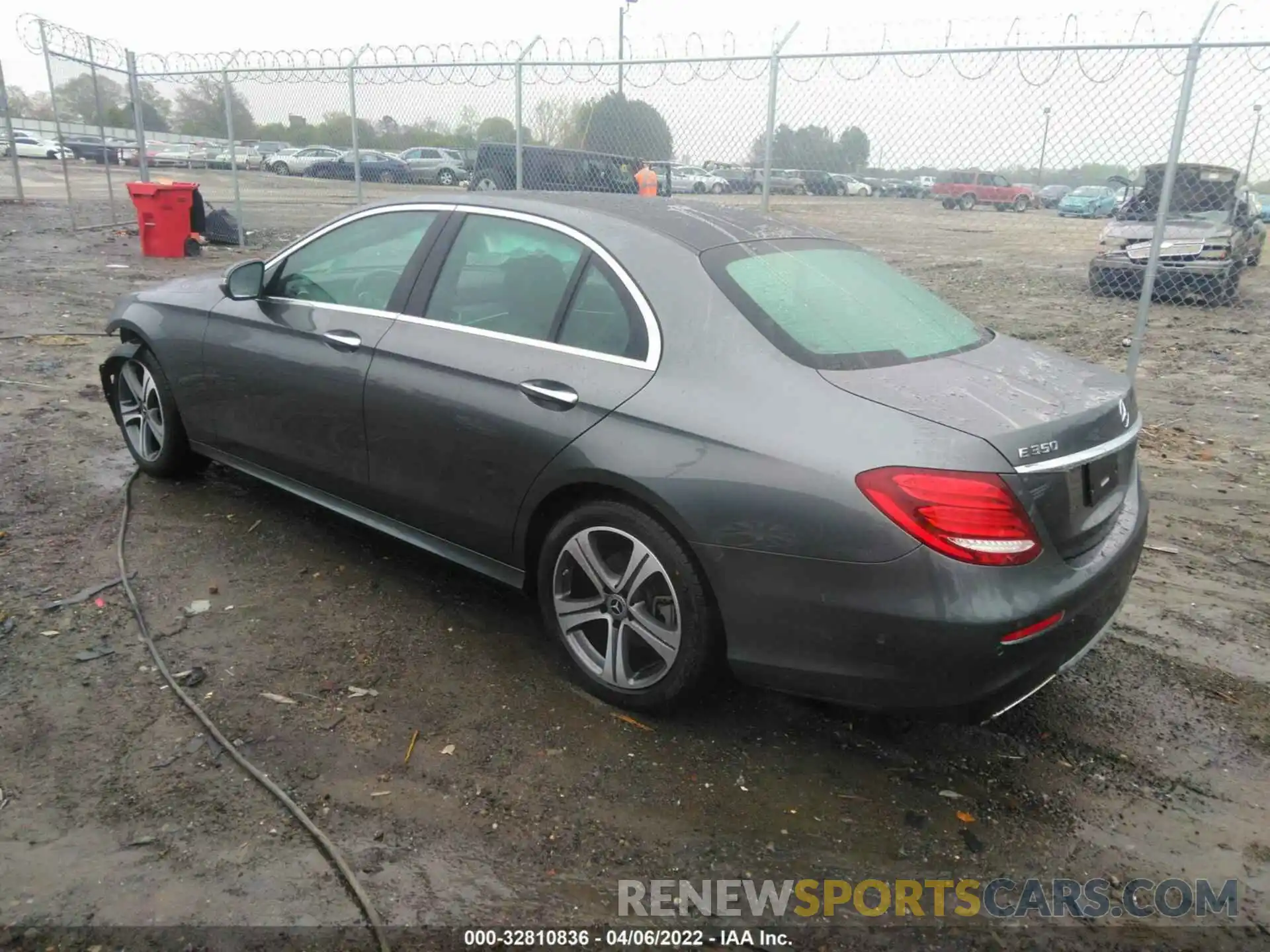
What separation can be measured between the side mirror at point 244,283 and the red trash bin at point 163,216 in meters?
10.0

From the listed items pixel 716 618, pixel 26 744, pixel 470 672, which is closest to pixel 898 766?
pixel 716 618

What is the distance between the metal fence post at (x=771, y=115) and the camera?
7.59 metres

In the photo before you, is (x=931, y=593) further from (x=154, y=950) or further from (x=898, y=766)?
(x=154, y=950)

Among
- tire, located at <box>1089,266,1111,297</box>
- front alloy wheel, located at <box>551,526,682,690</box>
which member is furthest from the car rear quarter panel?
tire, located at <box>1089,266,1111,297</box>

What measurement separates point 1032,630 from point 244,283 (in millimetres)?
3486

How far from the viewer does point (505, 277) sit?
11.4 feet

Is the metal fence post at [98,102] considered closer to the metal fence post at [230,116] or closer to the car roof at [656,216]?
the metal fence post at [230,116]

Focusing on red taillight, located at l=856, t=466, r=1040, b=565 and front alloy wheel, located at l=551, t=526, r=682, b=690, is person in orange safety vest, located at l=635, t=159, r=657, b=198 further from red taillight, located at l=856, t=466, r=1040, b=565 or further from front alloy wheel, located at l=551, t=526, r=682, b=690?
red taillight, located at l=856, t=466, r=1040, b=565

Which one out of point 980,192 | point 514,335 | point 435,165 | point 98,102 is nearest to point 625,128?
point 980,192

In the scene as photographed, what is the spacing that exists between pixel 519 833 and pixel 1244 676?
2710mm

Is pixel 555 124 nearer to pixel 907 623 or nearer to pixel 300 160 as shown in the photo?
pixel 300 160

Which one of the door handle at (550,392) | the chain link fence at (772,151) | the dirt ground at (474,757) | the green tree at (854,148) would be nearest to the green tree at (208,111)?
the chain link fence at (772,151)

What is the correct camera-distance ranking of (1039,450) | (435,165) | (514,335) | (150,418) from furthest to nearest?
(435,165)
(150,418)
(514,335)
(1039,450)

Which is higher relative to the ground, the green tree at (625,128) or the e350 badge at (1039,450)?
the green tree at (625,128)
